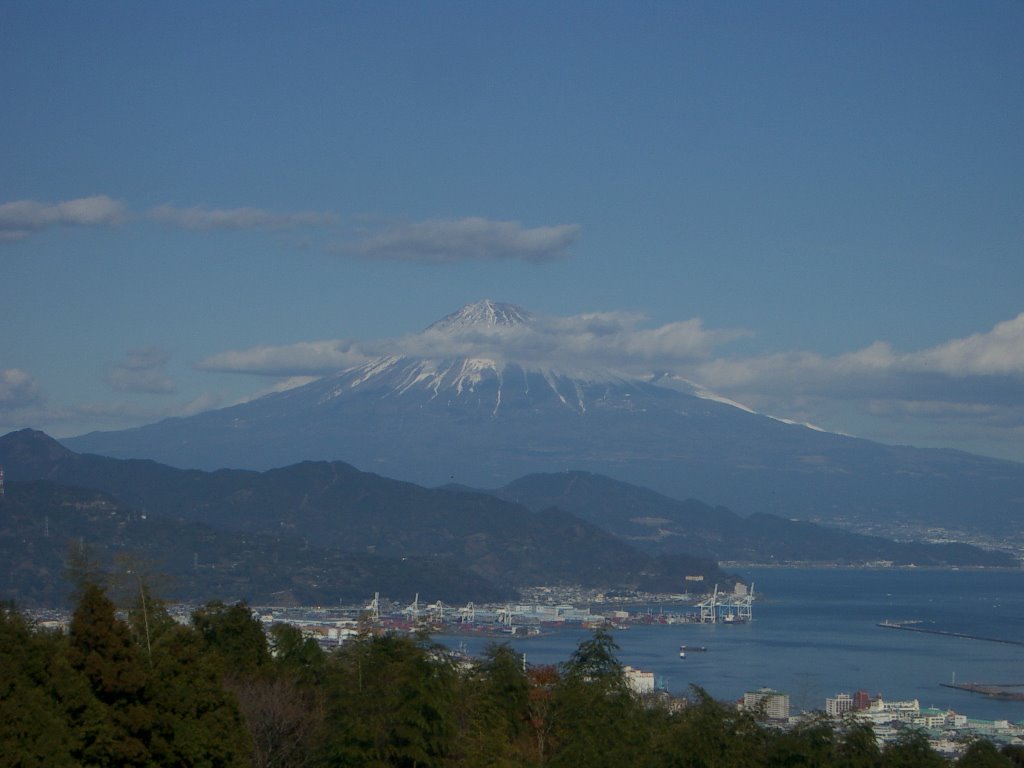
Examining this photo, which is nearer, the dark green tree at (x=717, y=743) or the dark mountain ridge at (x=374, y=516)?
the dark green tree at (x=717, y=743)

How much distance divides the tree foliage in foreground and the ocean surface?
603cm

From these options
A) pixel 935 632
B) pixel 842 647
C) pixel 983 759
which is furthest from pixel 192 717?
pixel 935 632

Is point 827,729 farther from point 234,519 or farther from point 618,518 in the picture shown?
point 618,518

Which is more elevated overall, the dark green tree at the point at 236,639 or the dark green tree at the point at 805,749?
the dark green tree at the point at 236,639

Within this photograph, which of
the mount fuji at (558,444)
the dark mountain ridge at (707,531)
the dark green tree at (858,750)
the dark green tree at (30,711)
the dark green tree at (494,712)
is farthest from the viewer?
the mount fuji at (558,444)

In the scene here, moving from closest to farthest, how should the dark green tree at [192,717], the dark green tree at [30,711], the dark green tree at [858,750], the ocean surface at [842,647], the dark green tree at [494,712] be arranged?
the dark green tree at [30,711] < the dark green tree at [192,717] < the dark green tree at [858,750] < the dark green tree at [494,712] < the ocean surface at [842,647]

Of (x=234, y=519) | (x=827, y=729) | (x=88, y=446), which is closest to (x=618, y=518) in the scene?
(x=234, y=519)

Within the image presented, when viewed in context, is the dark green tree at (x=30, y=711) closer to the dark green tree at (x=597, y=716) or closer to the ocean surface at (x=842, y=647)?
the dark green tree at (x=597, y=716)

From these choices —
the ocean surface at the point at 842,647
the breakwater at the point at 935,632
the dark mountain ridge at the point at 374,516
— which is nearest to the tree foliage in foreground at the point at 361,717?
the ocean surface at the point at 842,647

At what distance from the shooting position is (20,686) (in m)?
10.6

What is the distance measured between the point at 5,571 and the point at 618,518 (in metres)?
53.7

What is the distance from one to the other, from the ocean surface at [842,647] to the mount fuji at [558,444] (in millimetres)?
48139

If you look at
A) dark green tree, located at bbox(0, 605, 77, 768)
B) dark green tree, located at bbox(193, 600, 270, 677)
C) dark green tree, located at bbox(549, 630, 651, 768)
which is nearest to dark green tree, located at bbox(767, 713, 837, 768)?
dark green tree, located at bbox(549, 630, 651, 768)

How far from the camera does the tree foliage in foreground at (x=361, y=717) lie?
10797mm
